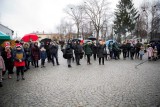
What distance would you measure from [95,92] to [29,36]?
40.3ft

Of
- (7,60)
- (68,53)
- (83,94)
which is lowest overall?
(83,94)

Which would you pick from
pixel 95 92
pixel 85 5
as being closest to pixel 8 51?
pixel 95 92

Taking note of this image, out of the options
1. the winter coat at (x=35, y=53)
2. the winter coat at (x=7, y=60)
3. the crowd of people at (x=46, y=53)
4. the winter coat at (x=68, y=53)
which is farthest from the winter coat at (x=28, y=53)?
the winter coat at (x=68, y=53)

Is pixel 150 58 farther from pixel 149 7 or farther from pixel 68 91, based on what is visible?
pixel 149 7

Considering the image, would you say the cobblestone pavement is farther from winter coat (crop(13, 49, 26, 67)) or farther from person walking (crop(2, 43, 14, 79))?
person walking (crop(2, 43, 14, 79))

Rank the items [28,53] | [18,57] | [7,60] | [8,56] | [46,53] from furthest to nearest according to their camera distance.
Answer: [46,53] < [28,53] < [7,60] < [8,56] < [18,57]

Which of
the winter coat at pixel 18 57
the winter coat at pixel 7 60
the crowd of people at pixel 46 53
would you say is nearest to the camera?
the winter coat at pixel 18 57

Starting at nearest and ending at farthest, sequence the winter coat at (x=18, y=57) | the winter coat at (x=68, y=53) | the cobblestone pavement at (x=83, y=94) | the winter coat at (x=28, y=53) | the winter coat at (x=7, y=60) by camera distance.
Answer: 1. the cobblestone pavement at (x=83, y=94)
2. the winter coat at (x=18, y=57)
3. the winter coat at (x=7, y=60)
4. the winter coat at (x=28, y=53)
5. the winter coat at (x=68, y=53)

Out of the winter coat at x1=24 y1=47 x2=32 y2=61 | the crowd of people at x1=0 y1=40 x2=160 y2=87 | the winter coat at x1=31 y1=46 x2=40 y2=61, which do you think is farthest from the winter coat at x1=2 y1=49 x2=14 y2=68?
the winter coat at x1=31 y1=46 x2=40 y2=61

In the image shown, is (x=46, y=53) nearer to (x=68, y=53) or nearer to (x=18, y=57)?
(x=68, y=53)

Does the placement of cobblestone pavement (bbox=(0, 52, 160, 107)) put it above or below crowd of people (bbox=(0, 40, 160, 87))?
below

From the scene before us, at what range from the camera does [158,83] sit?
921cm

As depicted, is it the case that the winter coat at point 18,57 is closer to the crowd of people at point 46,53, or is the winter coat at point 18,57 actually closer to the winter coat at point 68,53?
the crowd of people at point 46,53

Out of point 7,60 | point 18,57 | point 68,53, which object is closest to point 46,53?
point 68,53
